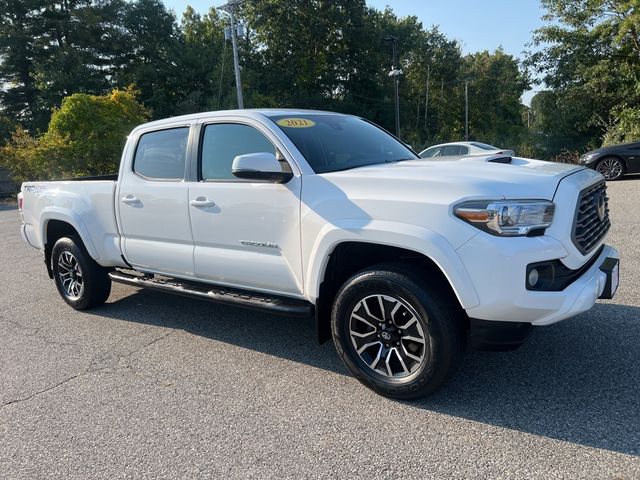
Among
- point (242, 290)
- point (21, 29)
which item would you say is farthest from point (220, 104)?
point (242, 290)

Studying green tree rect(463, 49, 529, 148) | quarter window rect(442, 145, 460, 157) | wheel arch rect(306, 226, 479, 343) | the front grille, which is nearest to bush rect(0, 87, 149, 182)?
quarter window rect(442, 145, 460, 157)

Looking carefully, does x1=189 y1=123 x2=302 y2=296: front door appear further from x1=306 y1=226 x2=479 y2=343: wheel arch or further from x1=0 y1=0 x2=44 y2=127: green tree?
x1=0 y1=0 x2=44 y2=127: green tree

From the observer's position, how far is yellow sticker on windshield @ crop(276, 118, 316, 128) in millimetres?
3900

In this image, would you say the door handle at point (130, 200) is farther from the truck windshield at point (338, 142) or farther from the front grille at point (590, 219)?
the front grille at point (590, 219)

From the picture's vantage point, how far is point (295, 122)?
157 inches

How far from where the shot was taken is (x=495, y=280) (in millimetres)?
2729

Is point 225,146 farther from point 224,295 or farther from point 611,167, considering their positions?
point 611,167

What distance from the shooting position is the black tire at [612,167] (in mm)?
13273

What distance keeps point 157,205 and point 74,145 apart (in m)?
20.4

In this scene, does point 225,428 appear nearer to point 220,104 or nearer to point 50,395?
point 50,395

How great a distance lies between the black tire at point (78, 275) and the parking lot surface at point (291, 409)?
0.61 metres

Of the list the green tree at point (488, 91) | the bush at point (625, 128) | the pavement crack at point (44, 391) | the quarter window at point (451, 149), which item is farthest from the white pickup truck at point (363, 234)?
the green tree at point (488, 91)

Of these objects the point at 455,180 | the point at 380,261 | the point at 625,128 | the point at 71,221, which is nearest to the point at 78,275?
the point at 71,221

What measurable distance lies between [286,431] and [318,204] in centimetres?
146
